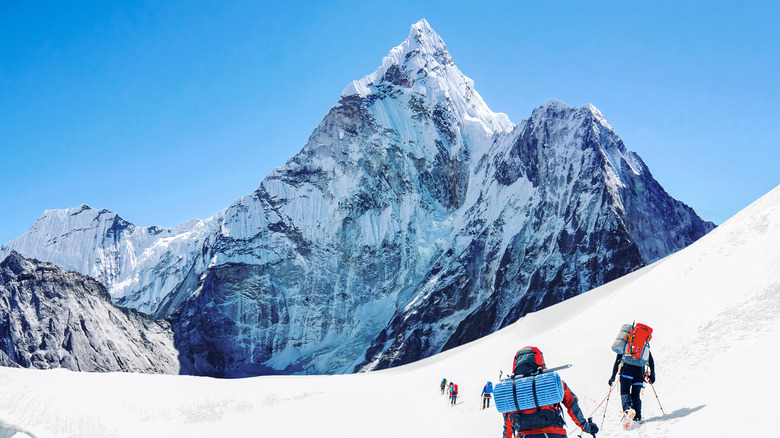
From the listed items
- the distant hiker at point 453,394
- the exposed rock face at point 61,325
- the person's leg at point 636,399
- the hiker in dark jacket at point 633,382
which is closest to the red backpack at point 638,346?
the hiker in dark jacket at point 633,382

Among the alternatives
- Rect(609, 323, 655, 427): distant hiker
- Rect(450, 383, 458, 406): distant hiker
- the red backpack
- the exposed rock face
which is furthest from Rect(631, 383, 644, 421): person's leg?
the exposed rock face

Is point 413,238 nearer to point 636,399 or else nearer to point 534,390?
point 636,399

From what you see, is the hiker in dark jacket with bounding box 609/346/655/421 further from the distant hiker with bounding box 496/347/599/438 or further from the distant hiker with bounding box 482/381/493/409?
the distant hiker with bounding box 482/381/493/409

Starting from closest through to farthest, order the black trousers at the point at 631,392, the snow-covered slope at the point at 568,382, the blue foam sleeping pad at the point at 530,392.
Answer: the blue foam sleeping pad at the point at 530,392, the snow-covered slope at the point at 568,382, the black trousers at the point at 631,392

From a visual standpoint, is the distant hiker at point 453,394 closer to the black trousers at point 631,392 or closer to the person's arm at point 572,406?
the black trousers at point 631,392

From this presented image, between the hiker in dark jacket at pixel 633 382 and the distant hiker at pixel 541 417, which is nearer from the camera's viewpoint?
the distant hiker at pixel 541 417

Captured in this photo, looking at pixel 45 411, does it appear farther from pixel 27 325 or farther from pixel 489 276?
pixel 489 276
